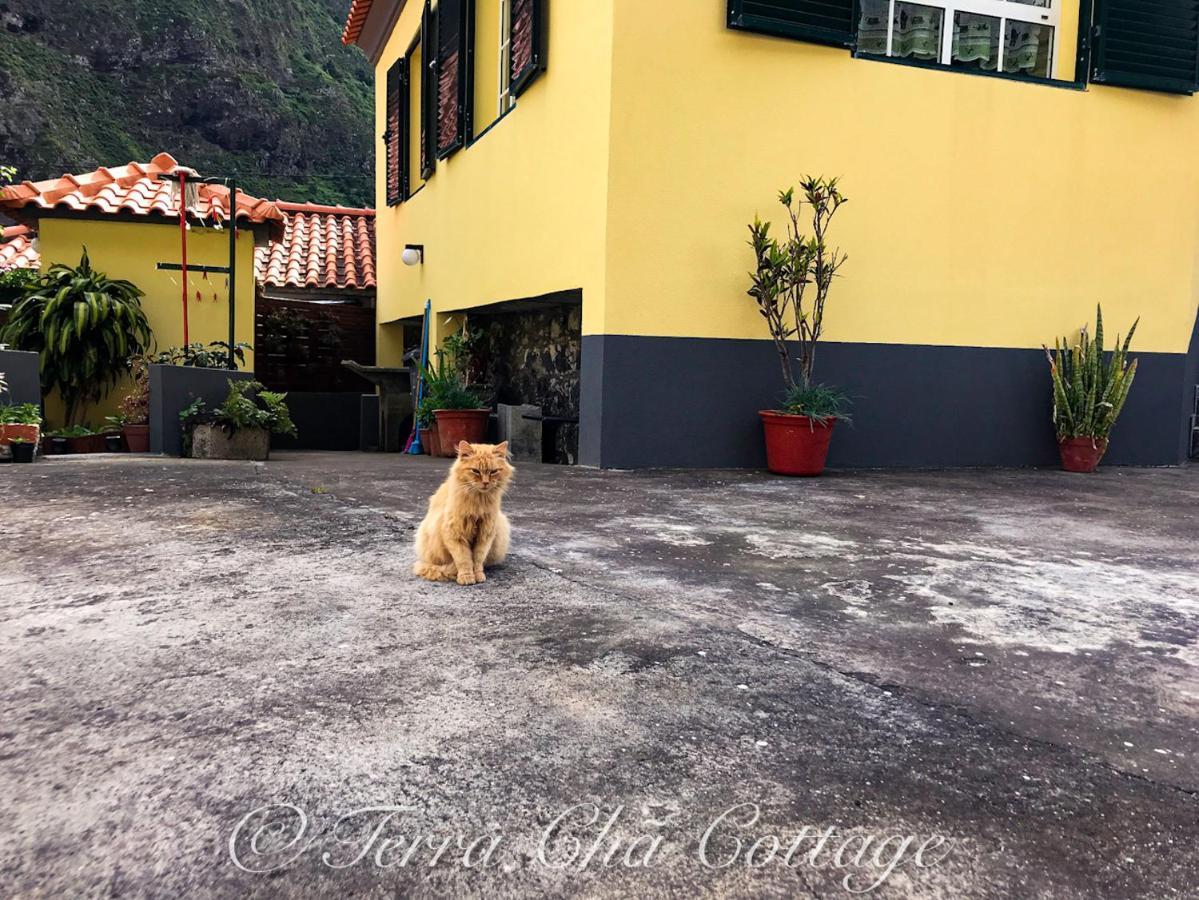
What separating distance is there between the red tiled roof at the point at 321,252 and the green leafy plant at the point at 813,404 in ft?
26.8

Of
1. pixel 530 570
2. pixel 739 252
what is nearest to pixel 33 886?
pixel 530 570

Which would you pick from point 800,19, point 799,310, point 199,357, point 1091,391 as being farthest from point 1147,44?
point 199,357

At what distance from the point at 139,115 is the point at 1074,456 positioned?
31.1m

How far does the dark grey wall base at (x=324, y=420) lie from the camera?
11.5m

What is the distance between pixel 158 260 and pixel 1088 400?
336 inches

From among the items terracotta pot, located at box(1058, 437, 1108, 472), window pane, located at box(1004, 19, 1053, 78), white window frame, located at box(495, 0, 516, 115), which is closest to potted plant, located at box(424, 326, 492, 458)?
white window frame, located at box(495, 0, 516, 115)

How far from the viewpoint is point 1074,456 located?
258 inches

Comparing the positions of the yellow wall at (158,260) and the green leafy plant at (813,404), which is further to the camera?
the yellow wall at (158,260)

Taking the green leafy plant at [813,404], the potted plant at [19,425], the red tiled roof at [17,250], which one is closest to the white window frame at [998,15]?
the green leafy plant at [813,404]

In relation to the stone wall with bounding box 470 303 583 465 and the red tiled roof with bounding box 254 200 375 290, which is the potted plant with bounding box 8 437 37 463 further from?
the red tiled roof with bounding box 254 200 375 290

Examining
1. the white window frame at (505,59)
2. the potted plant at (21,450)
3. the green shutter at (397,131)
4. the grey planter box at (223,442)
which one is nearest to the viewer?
the potted plant at (21,450)

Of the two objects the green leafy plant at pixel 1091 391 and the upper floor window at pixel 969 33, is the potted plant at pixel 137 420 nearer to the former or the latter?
the upper floor window at pixel 969 33

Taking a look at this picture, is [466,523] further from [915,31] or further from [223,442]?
[915,31]

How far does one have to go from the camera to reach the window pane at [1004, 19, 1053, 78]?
22.0 ft
